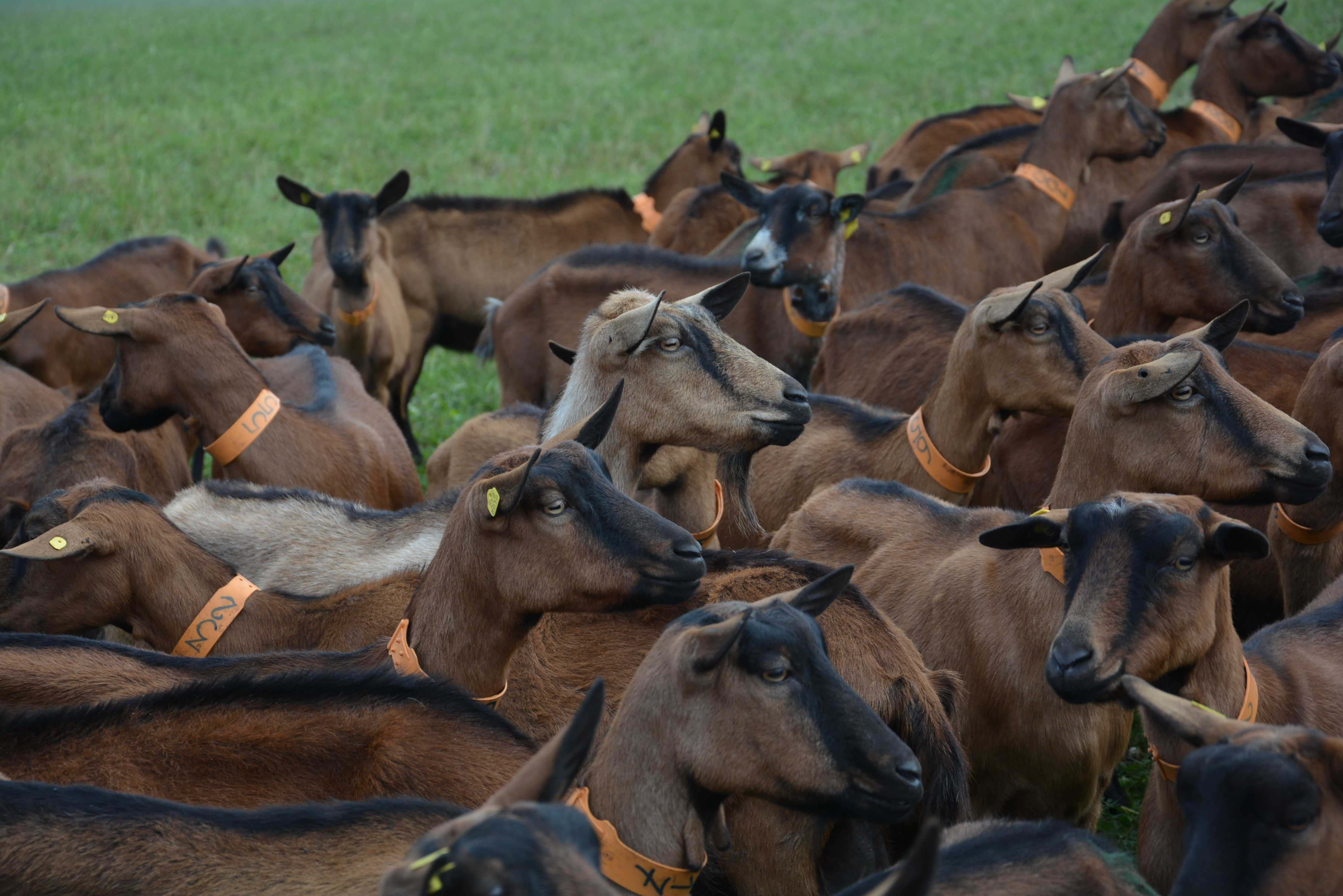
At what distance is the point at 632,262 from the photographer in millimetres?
8648

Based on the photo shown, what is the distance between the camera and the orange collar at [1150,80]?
36.8ft

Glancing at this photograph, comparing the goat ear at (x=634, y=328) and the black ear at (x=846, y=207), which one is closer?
the goat ear at (x=634, y=328)

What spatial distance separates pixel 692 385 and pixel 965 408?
1407mm

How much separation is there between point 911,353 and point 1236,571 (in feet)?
7.19

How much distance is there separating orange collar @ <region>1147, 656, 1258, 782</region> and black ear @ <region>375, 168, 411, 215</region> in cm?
731

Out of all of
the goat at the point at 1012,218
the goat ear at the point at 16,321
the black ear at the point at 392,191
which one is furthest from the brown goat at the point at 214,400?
the goat at the point at 1012,218

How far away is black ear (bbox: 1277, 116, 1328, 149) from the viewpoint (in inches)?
307

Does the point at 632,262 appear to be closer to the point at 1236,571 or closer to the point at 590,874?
the point at 1236,571

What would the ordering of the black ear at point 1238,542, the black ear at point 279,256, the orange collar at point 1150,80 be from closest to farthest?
the black ear at point 1238,542
the black ear at point 279,256
the orange collar at point 1150,80

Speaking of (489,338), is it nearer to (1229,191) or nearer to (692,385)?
(692,385)

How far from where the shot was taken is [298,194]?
977 cm

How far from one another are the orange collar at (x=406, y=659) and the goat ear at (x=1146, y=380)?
237cm

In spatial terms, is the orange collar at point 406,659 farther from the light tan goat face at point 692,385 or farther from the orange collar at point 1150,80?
the orange collar at point 1150,80

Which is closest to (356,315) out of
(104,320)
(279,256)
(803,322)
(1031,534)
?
(279,256)
